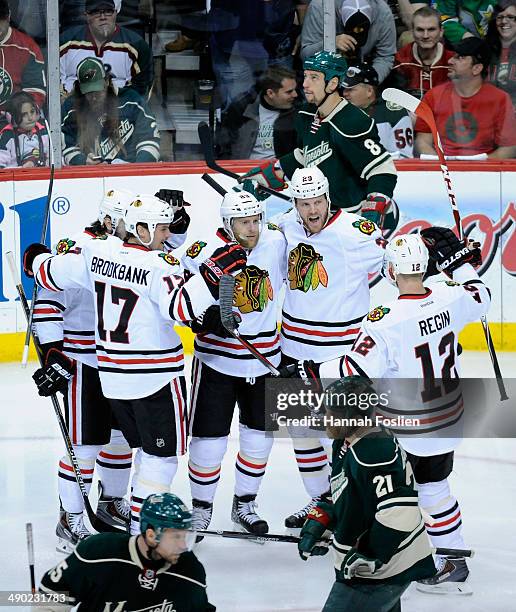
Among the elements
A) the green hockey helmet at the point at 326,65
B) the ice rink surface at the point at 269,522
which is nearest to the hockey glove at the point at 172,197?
the green hockey helmet at the point at 326,65

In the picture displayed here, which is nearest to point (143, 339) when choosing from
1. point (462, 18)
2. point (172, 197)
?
point (172, 197)

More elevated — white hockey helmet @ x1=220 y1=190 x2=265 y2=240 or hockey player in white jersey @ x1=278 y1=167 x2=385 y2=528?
white hockey helmet @ x1=220 y1=190 x2=265 y2=240

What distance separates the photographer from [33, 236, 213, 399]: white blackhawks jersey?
159 inches

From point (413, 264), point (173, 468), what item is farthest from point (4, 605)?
point (413, 264)

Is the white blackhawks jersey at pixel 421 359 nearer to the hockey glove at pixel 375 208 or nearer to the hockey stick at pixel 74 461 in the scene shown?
the hockey glove at pixel 375 208

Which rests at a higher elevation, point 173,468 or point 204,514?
point 173,468

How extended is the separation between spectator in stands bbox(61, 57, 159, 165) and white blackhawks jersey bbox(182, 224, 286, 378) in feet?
8.77

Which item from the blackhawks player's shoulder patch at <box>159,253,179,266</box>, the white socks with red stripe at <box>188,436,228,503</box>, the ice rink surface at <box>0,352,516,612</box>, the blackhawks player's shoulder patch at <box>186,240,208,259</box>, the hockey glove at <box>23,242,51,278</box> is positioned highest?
the blackhawks player's shoulder patch at <box>159,253,179,266</box>

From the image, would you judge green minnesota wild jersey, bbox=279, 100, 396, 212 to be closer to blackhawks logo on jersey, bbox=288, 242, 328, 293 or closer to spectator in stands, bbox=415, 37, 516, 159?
blackhawks logo on jersey, bbox=288, 242, 328, 293

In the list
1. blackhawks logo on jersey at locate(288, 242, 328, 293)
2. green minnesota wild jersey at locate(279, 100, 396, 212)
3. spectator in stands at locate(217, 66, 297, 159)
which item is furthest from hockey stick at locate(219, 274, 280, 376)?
spectator in stands at locate(217, 66, 297, 159)

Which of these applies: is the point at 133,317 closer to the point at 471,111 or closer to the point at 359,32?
the point at 359,32

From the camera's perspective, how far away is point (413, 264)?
395 centimetres

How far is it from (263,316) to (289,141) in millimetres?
2723

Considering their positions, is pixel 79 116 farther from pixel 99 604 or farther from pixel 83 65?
pixel 99 604
